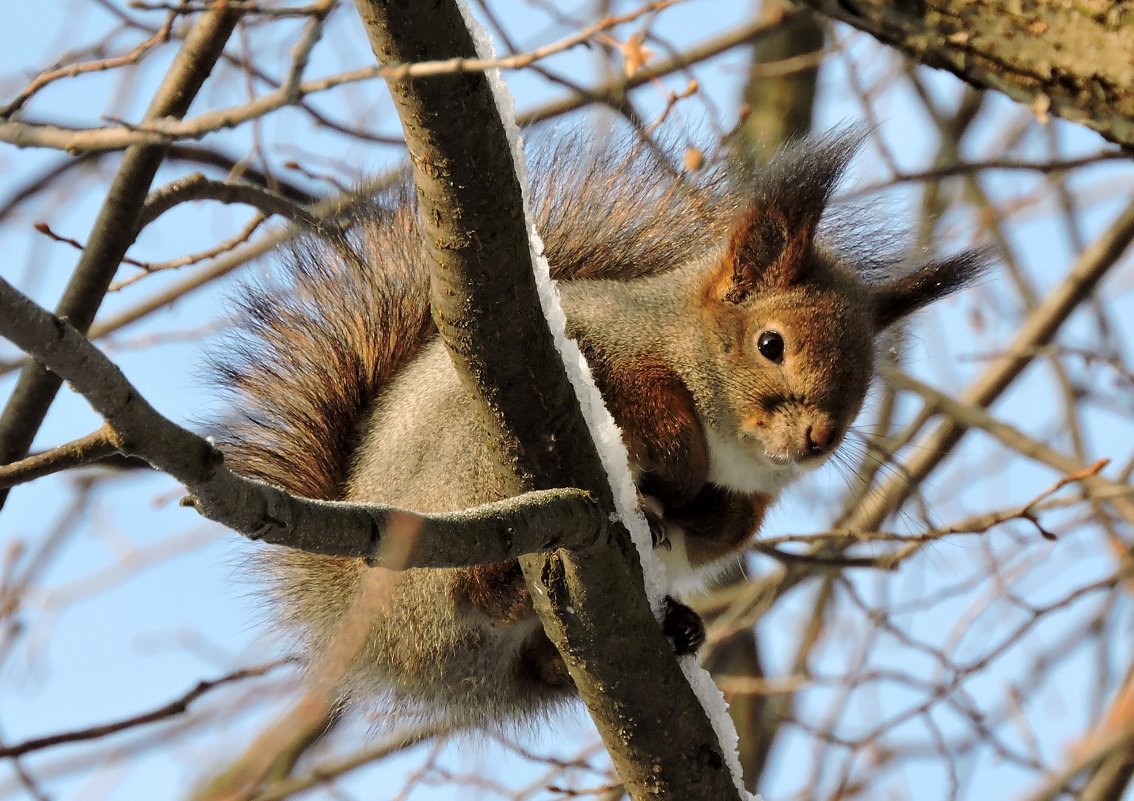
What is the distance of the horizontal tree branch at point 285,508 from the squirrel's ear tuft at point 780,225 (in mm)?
884

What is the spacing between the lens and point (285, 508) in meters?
1.26

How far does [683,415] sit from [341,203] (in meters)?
1.13

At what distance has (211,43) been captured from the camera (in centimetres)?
238

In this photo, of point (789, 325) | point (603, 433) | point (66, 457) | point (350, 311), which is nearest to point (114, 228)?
point (350, 311)

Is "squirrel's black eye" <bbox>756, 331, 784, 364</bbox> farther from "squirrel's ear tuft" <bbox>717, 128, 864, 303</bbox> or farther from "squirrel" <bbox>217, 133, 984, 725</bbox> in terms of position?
"squirrel's ear tuft" <bbox>717, 128, 864, 303</bbox>

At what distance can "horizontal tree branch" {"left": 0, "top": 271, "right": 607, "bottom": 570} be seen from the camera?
105 cm

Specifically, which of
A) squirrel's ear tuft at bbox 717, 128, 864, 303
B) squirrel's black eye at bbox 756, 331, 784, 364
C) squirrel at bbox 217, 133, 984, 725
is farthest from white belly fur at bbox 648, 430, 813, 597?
squirrel's ear tuft at bbox 717, 128, 864, 303

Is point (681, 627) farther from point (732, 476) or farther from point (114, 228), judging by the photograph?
point (114, 228)

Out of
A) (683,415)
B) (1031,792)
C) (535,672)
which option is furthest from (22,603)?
(1031,792)

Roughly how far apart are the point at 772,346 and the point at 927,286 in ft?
1.57

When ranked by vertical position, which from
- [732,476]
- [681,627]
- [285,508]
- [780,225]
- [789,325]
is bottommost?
[285,508]

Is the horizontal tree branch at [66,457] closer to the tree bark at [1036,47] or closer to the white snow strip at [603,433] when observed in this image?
the white snow strip at [603,433]

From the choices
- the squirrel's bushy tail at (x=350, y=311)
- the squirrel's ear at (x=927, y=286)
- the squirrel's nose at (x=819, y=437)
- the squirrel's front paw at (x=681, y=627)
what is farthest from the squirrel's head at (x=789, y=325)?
the squirrel's front paw at (x=681, y=627)

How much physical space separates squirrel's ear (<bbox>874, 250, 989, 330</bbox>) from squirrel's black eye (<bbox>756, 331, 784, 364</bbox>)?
353 millimetres
